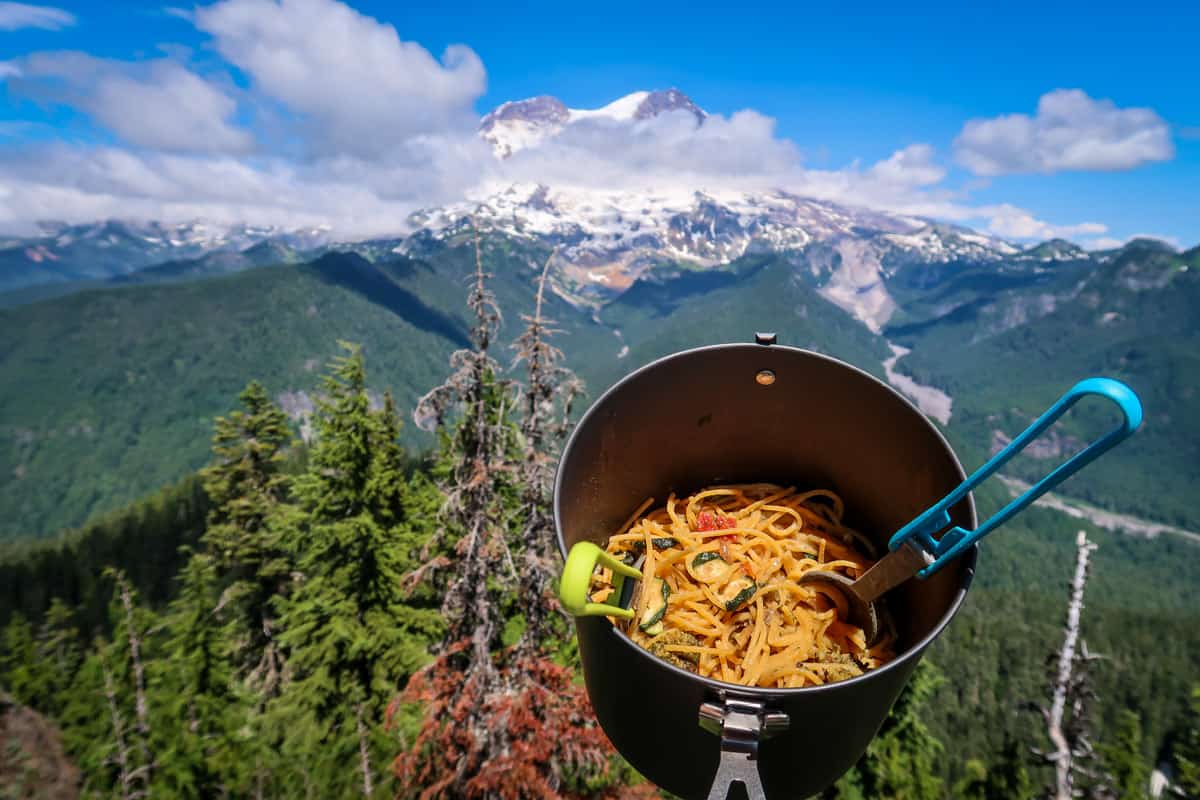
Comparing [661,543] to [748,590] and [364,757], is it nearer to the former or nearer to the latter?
[748,590]

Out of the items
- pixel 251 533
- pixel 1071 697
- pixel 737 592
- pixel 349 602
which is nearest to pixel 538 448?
pixel 349 602

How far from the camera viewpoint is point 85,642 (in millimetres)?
47562

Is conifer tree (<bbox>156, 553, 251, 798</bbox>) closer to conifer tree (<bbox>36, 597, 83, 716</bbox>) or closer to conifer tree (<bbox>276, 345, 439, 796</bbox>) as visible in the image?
conifer tree (<bbox>276, 345, 439, 796</bbox>)

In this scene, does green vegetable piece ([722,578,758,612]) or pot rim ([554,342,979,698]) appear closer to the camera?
pot rim ([554,342,979,698])

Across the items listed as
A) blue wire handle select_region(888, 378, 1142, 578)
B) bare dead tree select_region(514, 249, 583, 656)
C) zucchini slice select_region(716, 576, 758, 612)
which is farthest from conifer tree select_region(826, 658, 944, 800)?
blue wire handle select_region(888, 378, 1142, 578)

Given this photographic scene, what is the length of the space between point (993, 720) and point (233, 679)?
3081 inches

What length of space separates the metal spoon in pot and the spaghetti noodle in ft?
0.19

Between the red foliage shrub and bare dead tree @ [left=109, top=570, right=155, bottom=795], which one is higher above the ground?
the red foliage shrub

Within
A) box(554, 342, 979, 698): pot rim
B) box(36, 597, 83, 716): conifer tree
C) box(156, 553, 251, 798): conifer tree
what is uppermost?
box(554, 342, 979, 698): pot rim

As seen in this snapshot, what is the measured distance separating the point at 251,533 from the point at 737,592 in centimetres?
2155

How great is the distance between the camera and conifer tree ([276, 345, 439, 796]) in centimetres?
1558

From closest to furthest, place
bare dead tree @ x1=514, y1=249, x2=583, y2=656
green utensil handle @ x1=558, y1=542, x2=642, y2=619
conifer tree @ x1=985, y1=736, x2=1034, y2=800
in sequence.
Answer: green utensil handle @ x1=558, y1=542, x2=642, y2=619, bare dead tree @ x1=514, y1=249, x2=583, y2=656, conifer tree @ x1=985, y1=736, x2=1034, y2=800

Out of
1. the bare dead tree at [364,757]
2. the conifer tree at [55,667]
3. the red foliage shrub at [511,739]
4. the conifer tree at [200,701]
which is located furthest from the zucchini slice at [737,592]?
the conifer tree at [55,667]

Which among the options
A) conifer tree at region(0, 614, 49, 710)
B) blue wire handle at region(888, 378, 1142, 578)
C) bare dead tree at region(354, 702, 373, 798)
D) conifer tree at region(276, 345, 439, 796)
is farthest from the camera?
conifer tree at region(0, 614, 49, 710)
